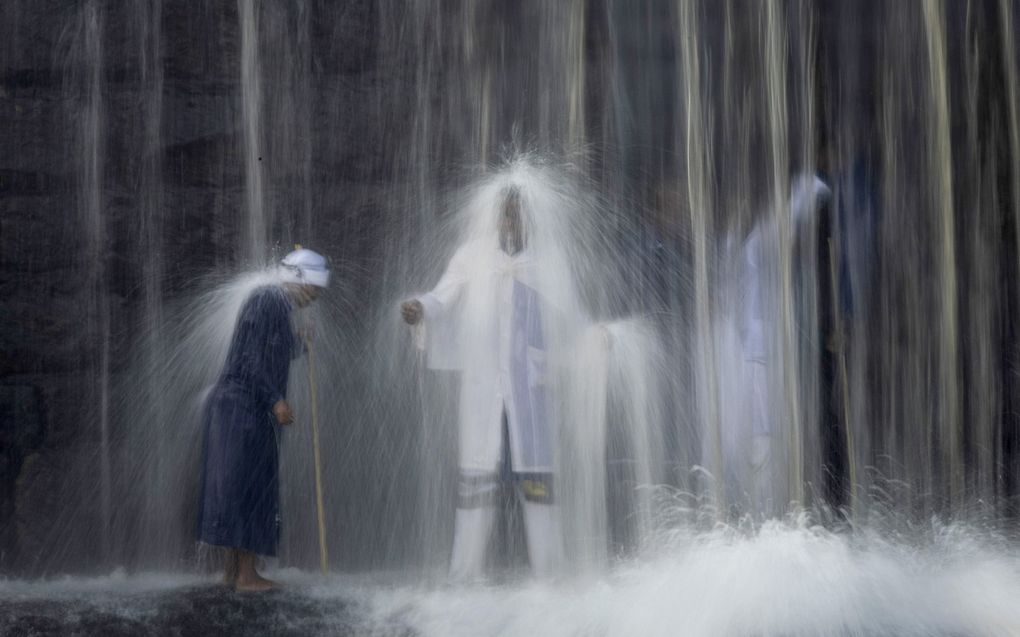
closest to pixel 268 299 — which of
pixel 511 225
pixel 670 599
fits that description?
pixel 511 225

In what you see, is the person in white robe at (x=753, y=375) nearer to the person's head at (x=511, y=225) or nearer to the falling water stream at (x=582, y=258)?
the falling water stream at (x=582, y=258)

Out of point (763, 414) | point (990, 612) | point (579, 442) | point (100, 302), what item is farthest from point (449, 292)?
point (990, 612)

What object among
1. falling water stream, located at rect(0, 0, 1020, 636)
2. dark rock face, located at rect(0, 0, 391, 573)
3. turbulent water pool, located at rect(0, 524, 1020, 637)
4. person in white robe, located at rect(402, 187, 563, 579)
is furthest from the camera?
dark rock face, located at rect(0, 0, 391, 573)

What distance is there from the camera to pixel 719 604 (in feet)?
17.7

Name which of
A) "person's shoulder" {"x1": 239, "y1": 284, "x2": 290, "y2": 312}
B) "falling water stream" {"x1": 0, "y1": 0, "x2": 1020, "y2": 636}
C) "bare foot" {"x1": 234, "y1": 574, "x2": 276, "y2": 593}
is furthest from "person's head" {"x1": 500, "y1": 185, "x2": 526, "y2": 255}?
"bare foot" {"x1": 234, "y1": 574, "x2": 276, "y2": 593}

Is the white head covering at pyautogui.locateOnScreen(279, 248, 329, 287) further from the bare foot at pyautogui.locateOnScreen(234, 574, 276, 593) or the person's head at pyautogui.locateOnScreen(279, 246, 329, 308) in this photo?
the bare foot at pyautogui.locateOnScreen(234, 574, 276, 593)

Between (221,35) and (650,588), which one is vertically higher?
(221,35)

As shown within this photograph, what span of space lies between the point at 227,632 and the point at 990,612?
3.28 meters

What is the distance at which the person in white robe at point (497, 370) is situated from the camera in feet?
20.3

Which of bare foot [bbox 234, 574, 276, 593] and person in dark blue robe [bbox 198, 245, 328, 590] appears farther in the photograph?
bare foot [bbox 234, 574, 276, 593]

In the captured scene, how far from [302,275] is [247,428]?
782mm

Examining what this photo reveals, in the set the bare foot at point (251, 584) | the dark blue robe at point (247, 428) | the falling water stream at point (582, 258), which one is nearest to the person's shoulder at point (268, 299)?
the dark blue robe at point (247, 428)

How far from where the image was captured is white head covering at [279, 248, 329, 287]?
6.34 m

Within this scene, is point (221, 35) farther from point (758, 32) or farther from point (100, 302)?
point (758, 32)
